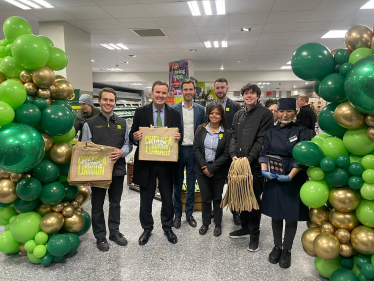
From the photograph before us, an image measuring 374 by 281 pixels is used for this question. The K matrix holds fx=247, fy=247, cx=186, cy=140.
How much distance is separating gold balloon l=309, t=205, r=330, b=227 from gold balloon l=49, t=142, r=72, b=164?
2211 millimetres

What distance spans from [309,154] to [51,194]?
2.19 metres

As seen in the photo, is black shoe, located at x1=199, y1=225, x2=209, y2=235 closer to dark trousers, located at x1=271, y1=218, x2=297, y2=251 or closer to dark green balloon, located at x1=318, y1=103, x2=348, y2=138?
dark trousers, located at x1=271, y1=218, x2=297, y2=251

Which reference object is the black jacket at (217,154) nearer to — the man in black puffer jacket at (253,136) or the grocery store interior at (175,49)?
the man in black puffer jacket at (253,136)

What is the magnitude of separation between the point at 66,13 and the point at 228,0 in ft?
10.8

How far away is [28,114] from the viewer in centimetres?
202

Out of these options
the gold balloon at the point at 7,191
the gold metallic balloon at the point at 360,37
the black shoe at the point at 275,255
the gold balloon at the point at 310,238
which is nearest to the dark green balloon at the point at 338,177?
the gold balloon at the point at 310,238

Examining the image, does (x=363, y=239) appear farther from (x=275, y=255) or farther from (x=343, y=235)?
(x=275, y=255)

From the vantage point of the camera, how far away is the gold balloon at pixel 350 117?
1658 millimetres

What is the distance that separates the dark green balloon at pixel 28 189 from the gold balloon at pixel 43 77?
0.84 m

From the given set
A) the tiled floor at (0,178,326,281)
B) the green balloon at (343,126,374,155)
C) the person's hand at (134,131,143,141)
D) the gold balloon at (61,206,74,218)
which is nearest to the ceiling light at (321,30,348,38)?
the tiled floor at (0,178,326,281)

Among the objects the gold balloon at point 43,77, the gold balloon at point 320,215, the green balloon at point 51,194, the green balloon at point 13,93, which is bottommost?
the gold balloon at point 320,215

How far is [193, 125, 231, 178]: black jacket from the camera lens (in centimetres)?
272

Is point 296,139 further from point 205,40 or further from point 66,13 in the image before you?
point 205,40

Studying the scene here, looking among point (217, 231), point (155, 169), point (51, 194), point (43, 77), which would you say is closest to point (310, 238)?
point (217, 231)
